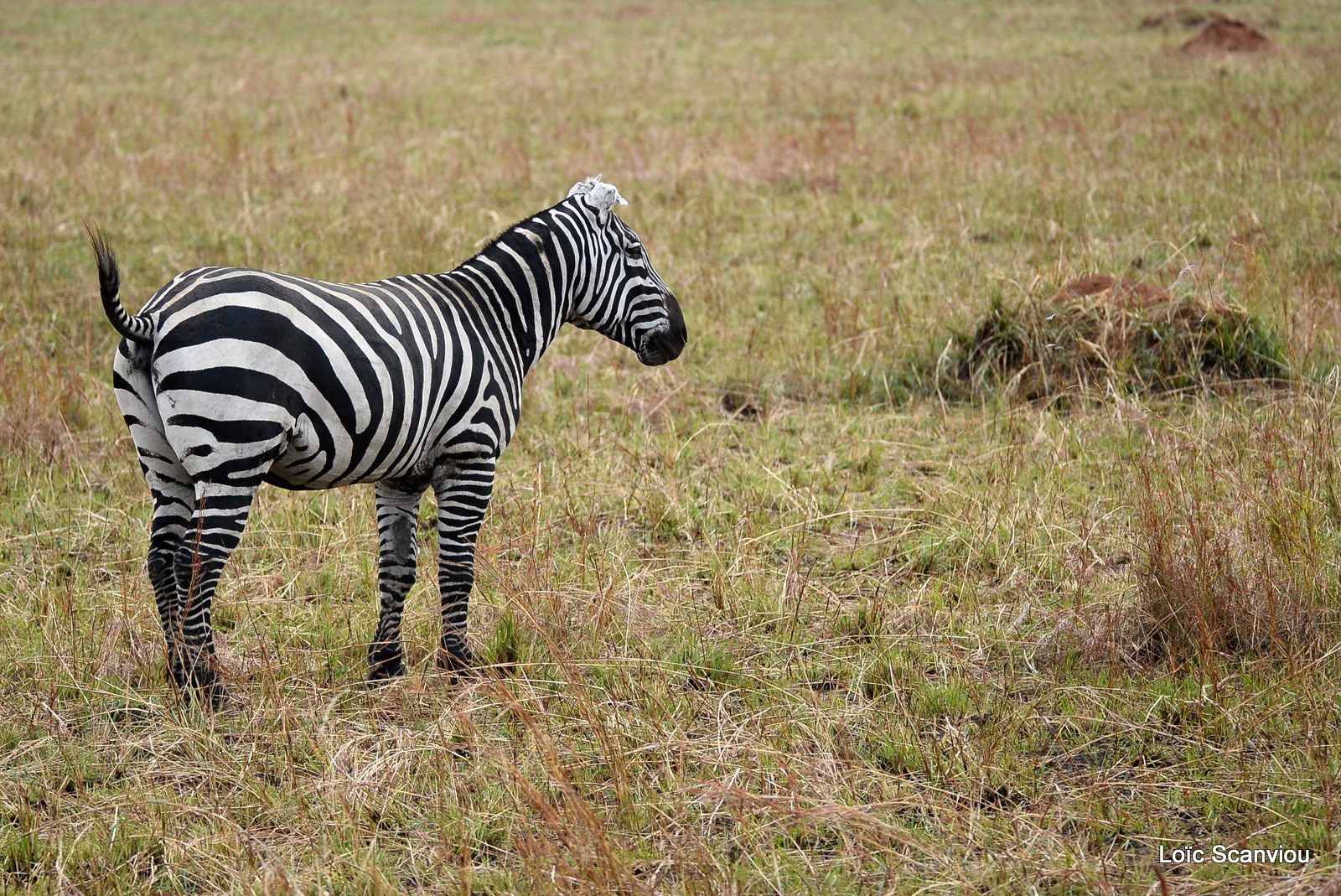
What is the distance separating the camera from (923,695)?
4074 mm

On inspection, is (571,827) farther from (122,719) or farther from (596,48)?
(596,48)

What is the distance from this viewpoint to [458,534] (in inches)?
166

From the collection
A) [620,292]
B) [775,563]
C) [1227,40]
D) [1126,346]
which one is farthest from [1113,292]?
[1227,40]

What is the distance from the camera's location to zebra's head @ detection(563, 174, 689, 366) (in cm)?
463

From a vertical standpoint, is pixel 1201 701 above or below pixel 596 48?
below

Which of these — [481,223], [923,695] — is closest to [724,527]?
[923,695]

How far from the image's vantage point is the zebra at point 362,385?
352 cm

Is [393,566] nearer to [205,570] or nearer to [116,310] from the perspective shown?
[205,570]

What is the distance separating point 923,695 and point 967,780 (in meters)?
0.54

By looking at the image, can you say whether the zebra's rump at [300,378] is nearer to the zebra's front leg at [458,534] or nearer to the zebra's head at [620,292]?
the zebra's front leg at [458,534]

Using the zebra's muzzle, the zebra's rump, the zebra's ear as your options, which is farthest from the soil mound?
the zebra's rump

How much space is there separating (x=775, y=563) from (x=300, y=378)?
8.68ft

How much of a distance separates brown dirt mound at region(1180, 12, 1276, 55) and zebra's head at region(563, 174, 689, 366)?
18.0m

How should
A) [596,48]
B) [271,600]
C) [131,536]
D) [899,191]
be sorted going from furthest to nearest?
[596,48]
[899,191]
[131,536]
[271,600]
